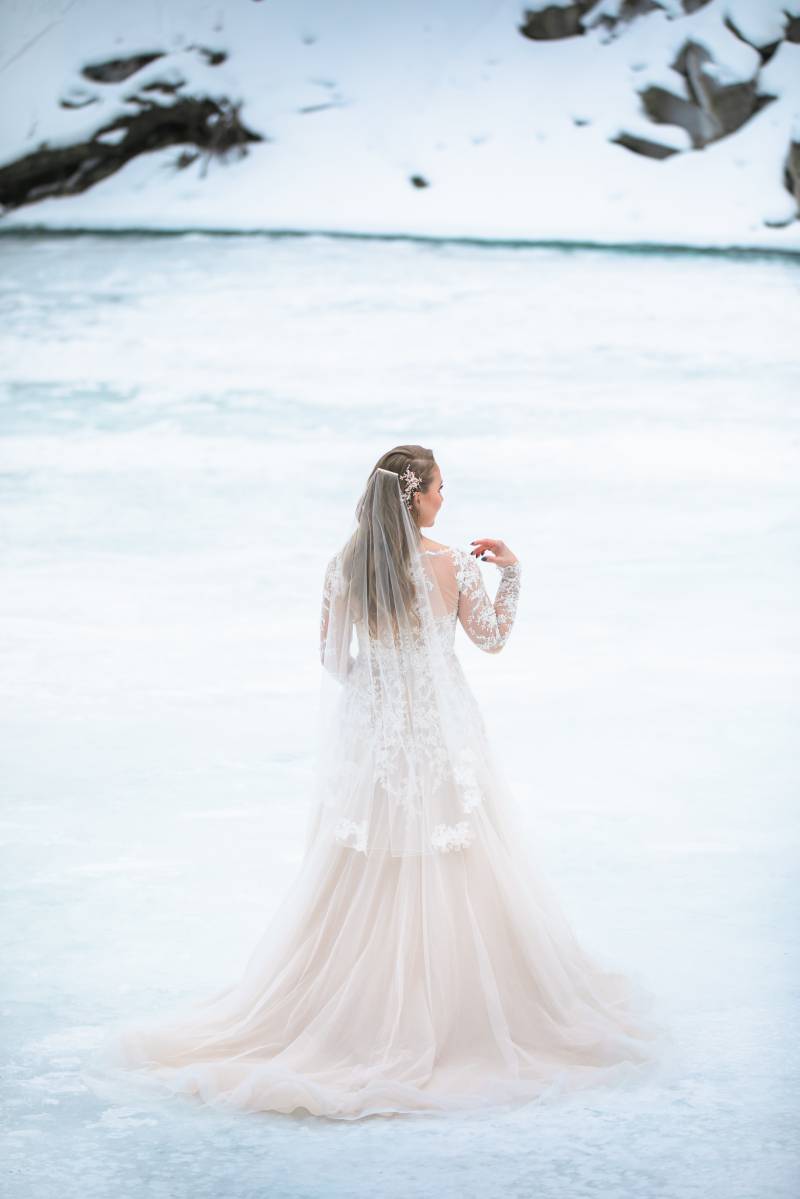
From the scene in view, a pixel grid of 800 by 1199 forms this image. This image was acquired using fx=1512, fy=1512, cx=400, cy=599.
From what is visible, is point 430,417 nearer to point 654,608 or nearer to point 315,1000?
point 654,608

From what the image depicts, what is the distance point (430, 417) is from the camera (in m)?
7.77

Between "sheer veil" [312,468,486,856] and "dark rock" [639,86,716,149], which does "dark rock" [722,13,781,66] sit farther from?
"sheer veil" [312,468,486,856]

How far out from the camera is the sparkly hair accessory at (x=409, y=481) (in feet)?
8.84

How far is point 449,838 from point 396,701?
26cm

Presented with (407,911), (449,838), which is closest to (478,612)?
(449,838)

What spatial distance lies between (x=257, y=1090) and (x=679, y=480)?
216 inches

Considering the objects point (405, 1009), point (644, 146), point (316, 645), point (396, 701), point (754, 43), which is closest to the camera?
point (405, 1009)

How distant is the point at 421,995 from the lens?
2.61 meters

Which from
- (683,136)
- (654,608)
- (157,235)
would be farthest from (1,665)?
(683,136)

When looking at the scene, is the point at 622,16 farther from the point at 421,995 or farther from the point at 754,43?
the point at 421,995

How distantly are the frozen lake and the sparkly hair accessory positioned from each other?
3.50 ft

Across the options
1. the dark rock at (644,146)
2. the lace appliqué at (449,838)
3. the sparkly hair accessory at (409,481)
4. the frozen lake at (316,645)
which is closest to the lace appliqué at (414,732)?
the lace appliqué at (449,838)

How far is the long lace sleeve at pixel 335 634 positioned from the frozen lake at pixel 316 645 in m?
0.75

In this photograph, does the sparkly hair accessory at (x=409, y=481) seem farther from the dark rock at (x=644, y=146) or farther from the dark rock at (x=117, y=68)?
the dark rock at (x=117, y=68)
